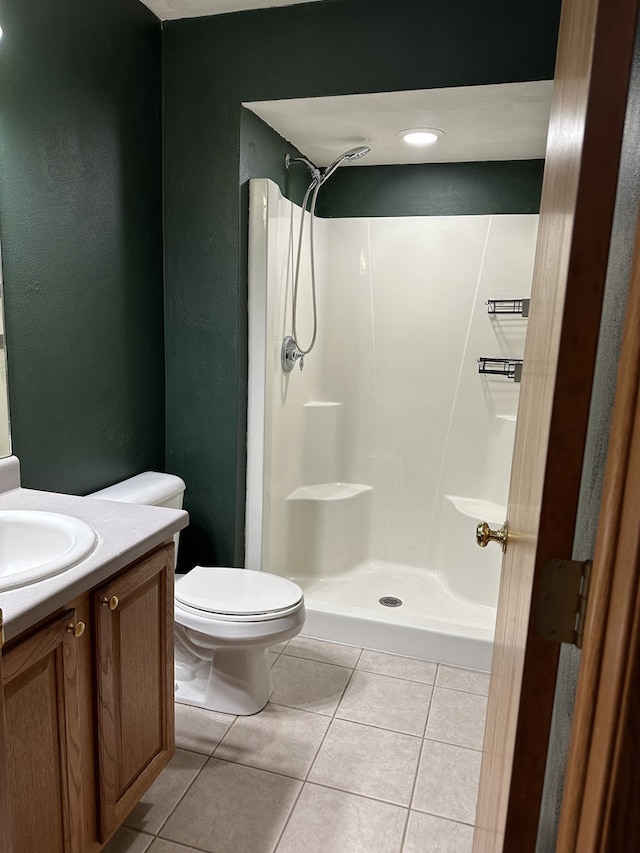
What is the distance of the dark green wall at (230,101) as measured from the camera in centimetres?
200

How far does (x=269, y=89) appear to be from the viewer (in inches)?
87.5

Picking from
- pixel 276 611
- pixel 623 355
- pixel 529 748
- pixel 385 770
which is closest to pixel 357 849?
pixel 385 770

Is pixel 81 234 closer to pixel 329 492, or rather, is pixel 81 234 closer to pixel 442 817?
pixel 329 492

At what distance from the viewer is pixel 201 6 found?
7.06 feet

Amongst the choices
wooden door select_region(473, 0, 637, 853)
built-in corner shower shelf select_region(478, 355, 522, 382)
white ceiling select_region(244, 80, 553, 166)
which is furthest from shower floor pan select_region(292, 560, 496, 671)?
white ceiling select_region(244, 80, 553, 166)

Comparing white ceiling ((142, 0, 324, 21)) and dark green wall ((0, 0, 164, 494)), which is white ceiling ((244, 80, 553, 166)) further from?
dark green wall ((0, 0, 164, 494))

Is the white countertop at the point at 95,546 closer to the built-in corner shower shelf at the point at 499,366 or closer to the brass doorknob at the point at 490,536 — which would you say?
the brass doorknob at the point at 490,536

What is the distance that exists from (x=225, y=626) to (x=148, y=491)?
2.01ft

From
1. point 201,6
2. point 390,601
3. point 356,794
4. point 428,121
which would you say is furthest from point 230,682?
→ point 201,6

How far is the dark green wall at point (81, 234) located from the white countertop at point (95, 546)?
0.26 m

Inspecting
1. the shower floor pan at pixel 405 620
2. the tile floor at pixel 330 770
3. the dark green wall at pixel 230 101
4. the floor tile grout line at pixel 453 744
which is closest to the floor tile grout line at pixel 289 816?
the tile floor at pixel 330 770

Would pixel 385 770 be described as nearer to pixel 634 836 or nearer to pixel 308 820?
pixel 308 820

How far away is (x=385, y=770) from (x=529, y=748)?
1.40 meters

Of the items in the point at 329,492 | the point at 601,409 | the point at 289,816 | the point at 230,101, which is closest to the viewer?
the point at 601,409
